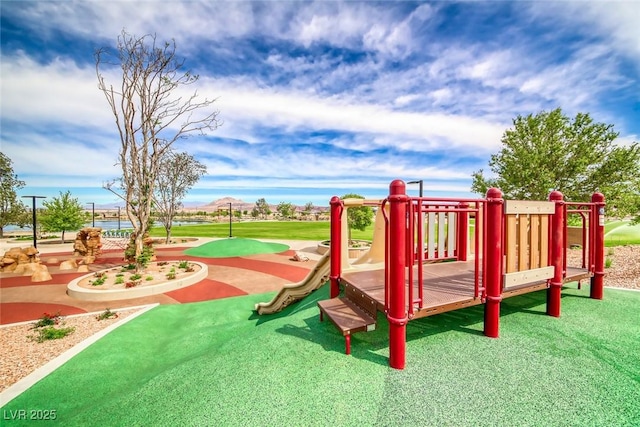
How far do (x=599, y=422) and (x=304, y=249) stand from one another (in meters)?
18.5

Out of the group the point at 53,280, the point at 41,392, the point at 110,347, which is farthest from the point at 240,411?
the point at 53,280

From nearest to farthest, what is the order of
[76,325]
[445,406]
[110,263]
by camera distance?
[445,406] < [76,325] < [110,263]

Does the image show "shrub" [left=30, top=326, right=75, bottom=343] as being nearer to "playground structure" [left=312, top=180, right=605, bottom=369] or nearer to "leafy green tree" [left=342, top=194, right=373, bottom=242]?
"playground structure" [left=312, top=180, right=605, bottom=369]

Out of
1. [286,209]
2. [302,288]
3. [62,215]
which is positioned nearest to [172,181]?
[62,215]

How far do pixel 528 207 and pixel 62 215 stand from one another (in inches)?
1152

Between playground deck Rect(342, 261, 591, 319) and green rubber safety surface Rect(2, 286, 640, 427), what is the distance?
56cm

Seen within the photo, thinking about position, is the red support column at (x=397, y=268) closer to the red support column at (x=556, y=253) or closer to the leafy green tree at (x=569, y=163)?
the red support column at (x=556, y=253)

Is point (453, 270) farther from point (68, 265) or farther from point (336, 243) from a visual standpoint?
point (68, 265)

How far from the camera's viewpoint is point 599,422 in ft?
7.62

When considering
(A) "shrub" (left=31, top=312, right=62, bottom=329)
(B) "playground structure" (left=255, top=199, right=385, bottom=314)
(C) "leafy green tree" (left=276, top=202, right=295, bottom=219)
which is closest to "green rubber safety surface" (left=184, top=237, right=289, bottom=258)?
(A) "shrub" (left=31, top=312, right=62, bottom=329)

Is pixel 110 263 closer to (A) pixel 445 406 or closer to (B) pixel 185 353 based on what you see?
(B) pixel 185 353

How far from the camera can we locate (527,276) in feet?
12.9

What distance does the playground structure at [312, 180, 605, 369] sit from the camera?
121 inches

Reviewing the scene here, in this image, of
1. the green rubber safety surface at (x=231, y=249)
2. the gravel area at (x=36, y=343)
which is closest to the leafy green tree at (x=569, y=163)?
the gravel area at (x=36, y=343)
